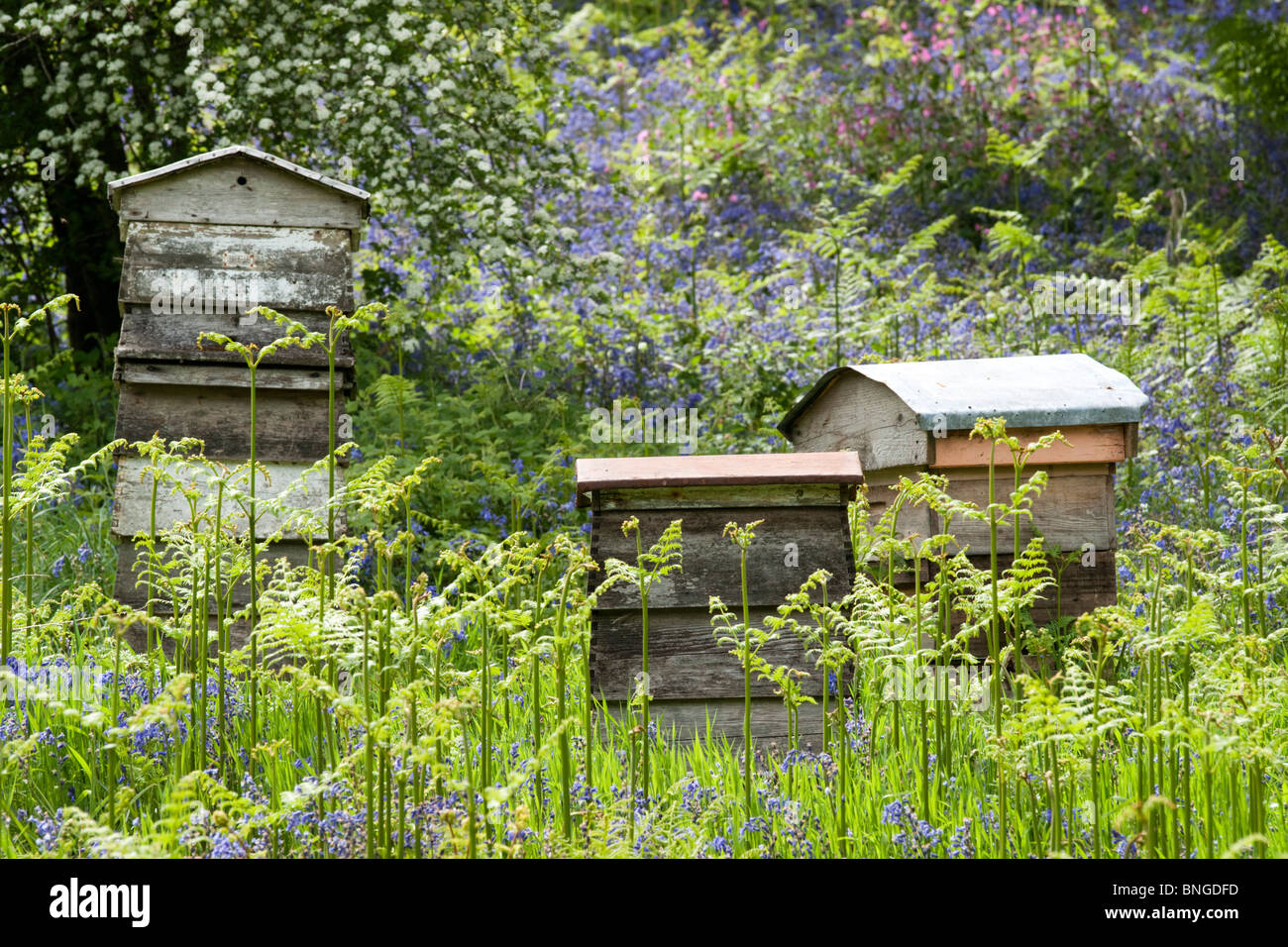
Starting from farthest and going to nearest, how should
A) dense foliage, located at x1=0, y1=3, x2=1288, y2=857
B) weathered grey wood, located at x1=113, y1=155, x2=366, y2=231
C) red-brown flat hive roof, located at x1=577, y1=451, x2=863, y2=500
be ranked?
weathered grey wood, located at x1=113, y1=155, x2=366, y2=231
red-brown flat hive roof, located at x1=577, y1=451, x2=863, y2=500
dense foliage, located at x1=0, y1=3, x2=1288, y2=857

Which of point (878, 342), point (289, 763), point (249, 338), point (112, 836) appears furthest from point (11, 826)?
point (878, 342)

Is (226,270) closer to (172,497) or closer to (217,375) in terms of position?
(217,375)

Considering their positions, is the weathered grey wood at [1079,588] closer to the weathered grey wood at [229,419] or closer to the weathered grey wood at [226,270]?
the weathered grey wood at [229,419]

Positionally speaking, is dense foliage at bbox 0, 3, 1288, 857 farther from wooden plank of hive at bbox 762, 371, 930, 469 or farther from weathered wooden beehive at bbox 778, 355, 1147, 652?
wooden plank of hive at bbox 762, 371, 930, 469

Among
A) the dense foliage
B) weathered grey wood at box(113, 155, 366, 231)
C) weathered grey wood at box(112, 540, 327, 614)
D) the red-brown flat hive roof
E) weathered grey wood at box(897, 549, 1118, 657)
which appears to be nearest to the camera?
the dense foliage

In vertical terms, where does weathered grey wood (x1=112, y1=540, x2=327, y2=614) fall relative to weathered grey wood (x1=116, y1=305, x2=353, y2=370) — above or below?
below

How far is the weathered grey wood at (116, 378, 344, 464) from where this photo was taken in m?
4.22

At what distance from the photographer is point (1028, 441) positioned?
4047mm

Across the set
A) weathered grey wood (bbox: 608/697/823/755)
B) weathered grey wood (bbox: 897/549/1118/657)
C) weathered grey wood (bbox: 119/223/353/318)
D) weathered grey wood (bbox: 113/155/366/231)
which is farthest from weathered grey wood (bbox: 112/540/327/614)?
weathered grey wood (bbox: 897/549/1118/657)

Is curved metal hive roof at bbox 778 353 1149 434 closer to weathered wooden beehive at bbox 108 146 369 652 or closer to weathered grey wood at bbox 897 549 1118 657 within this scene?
weathered grey wood at bbox 897 549 1118 657

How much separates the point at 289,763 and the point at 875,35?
13.1m

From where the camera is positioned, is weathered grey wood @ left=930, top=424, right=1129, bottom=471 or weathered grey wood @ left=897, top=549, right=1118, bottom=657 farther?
weathered grey wood @ left=897, top=549, right=1118, bottom=657

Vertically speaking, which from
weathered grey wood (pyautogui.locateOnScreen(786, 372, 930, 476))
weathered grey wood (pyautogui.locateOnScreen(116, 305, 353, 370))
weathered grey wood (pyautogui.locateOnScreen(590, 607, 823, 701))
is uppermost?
weathered grey wood (pyautogui.locateOnScreen(116, 305, 353, 370))

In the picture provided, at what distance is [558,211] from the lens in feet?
33.5
